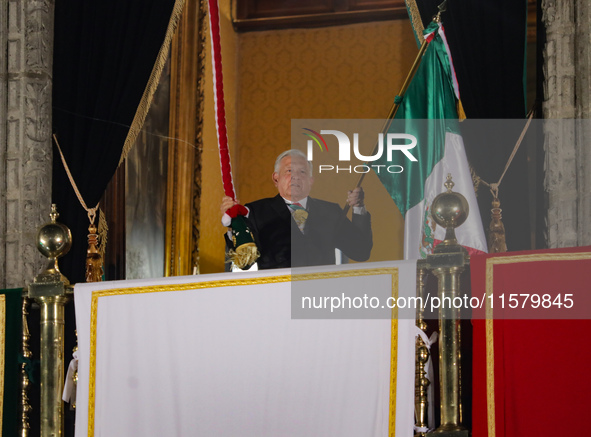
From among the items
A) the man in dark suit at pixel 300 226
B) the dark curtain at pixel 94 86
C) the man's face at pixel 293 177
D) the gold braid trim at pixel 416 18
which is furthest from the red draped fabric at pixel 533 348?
the dark curtain at pixel 94 86

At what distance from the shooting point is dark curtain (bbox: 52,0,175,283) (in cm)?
475

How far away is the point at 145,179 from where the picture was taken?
6.10 metres

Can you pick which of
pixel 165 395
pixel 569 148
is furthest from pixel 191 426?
pixel 569 148

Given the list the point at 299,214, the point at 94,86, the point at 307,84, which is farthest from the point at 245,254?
the point at 307,84

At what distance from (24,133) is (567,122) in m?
3.15

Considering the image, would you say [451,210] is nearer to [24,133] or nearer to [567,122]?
[567,122]

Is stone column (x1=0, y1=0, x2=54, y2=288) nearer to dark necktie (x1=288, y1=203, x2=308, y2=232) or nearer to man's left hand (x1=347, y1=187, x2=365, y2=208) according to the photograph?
dark necktie (x1=288, y1=203, x2=308, y2=232)

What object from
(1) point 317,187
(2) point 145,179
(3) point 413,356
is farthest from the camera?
(1) point 317,187

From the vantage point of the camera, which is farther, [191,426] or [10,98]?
[10,98]

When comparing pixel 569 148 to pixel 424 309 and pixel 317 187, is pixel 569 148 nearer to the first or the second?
pixel 424 309

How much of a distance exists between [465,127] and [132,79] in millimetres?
2040

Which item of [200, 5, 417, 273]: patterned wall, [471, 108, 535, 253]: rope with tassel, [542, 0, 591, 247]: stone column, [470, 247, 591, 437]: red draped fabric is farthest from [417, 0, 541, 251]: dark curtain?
[200, 5, 417, 273]: patterned wall

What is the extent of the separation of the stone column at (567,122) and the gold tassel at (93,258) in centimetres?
Answer: 256

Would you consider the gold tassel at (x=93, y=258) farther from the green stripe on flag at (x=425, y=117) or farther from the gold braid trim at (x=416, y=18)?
the gold braid trim at (x=416, y=18)
